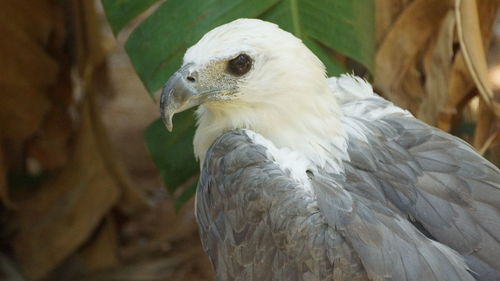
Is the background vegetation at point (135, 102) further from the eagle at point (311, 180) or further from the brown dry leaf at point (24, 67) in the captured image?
the eagle at point (311, 180)

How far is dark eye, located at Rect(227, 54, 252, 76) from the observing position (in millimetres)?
2062

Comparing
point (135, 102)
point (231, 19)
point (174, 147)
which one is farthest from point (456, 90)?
point (135, 102)

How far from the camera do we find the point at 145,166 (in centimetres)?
436

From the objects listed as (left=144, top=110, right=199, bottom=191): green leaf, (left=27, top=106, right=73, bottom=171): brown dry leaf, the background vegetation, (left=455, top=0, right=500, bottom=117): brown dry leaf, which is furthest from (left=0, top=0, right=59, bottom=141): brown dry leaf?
(left=455, top=0, right=500, bottom=117): brown dry leaf

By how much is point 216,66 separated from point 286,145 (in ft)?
0.88

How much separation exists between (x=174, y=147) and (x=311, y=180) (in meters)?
0.76

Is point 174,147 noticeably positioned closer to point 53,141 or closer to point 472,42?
point 472,42

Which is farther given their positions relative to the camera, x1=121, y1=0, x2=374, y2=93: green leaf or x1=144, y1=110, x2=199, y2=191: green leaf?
x1=144, y1=110, x2=199, y2=191: green leaf

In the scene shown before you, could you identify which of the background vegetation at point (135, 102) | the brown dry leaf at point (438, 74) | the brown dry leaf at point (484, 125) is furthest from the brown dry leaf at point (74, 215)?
the brown dry leaf at point (484, 125)

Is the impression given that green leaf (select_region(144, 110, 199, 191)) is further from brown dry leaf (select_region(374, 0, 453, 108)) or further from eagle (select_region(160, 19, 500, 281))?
brown dry leaf (select_region(374, 0, 453, 108))

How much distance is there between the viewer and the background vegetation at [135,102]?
8.23 ft

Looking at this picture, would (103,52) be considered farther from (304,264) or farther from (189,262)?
(304,264)

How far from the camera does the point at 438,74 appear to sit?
275cm

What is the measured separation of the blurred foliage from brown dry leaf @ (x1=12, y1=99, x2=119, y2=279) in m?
1.19
